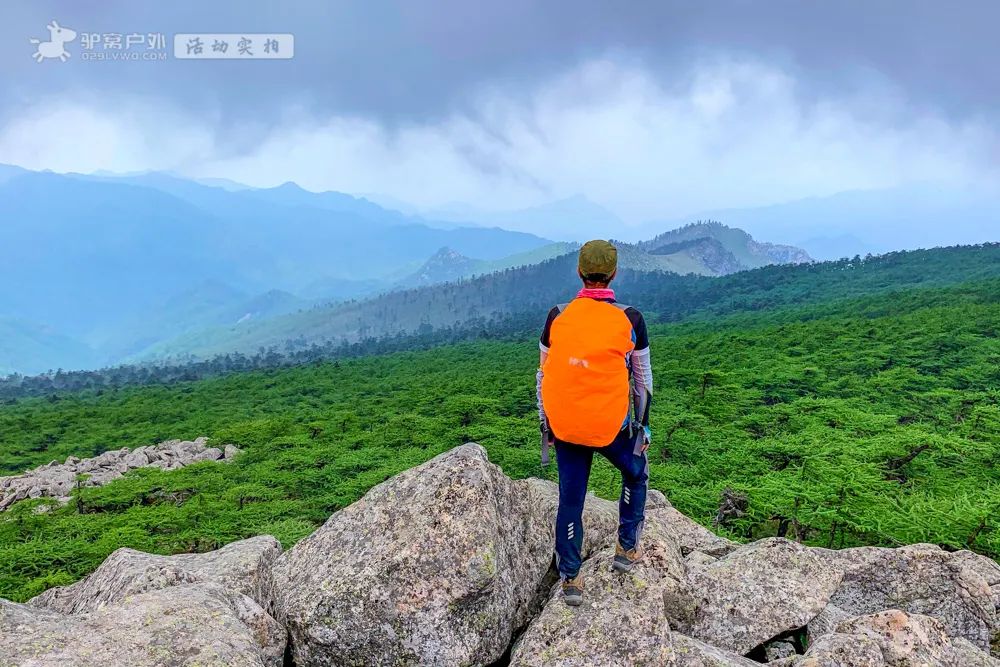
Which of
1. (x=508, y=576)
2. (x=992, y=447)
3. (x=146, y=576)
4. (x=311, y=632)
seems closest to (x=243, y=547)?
(x=146, y=576)

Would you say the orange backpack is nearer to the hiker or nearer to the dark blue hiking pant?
the hiker

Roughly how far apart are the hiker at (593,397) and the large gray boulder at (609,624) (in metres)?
0.18

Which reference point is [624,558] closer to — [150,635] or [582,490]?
[582,490]

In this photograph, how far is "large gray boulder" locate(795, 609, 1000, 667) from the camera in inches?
210

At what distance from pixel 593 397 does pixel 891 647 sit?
153 inches

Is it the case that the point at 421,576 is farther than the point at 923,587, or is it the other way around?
the point at 923,587

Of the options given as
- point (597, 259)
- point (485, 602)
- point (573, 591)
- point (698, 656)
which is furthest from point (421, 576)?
point (597, 259)

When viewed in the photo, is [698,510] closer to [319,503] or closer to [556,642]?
[556,642]

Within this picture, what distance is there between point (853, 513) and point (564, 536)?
9.46m

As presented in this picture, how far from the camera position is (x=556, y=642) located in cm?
596

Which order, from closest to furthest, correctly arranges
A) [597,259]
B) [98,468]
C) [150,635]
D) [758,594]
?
[150,635], [597,259], [758,594], [98,468]

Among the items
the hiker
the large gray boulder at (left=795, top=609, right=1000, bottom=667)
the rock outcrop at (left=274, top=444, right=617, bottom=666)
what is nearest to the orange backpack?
the hiker

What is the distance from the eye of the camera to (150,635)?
5266 mm

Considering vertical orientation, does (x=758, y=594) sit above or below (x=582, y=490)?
below
